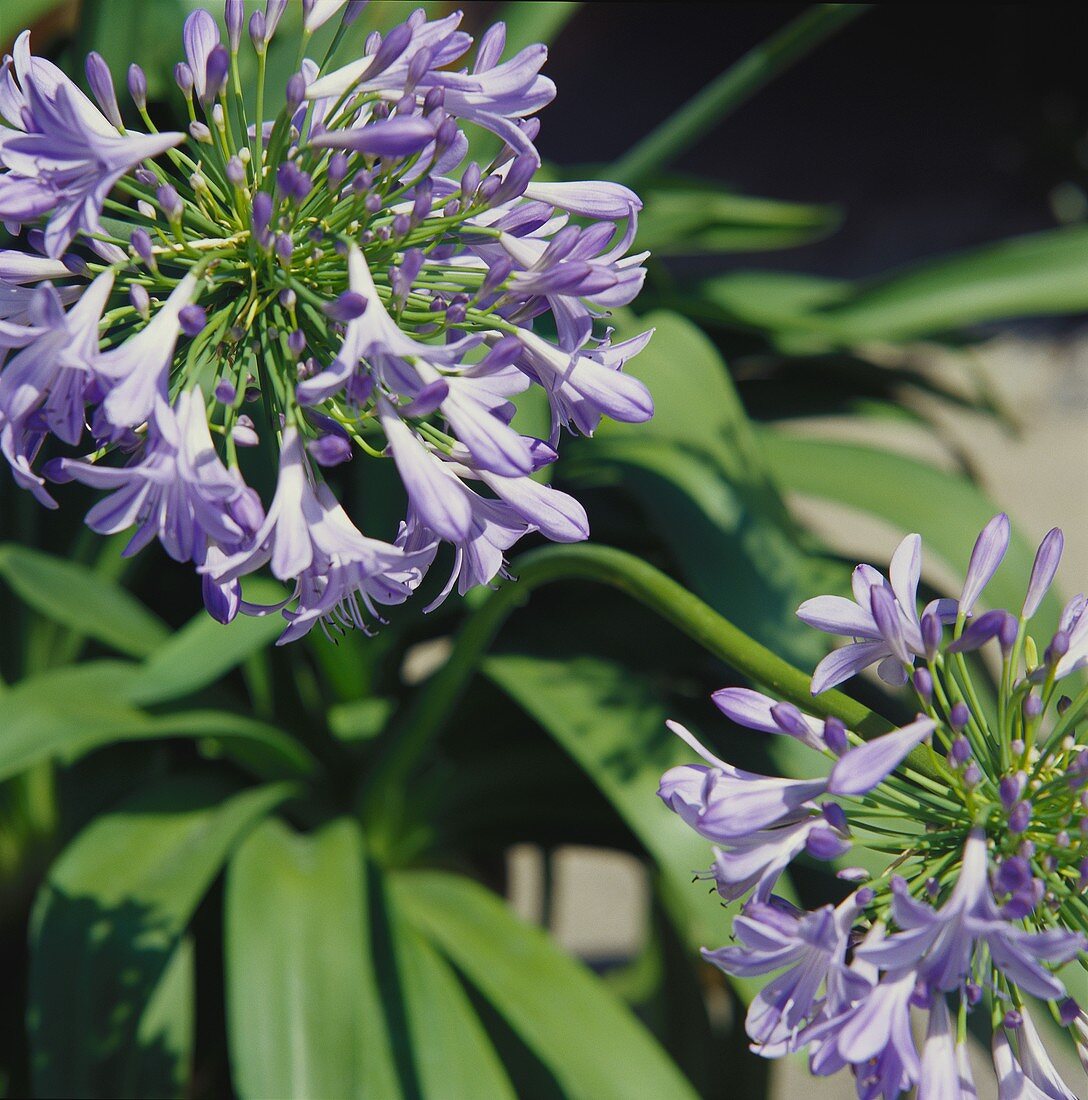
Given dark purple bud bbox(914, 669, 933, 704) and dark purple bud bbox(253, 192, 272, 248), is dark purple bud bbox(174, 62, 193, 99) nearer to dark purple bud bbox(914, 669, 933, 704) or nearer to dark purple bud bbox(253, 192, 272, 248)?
dark purple bud bbox(253, 192, 272, 248)

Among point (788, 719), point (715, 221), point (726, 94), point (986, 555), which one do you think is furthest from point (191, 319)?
point (715, 221)

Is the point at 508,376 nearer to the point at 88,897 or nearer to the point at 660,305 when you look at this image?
the point at 88,897

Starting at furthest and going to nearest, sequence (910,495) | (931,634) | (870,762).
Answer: (910,495) < (931,634) < (870,762)

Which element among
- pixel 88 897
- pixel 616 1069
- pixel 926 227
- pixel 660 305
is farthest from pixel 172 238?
pixel 926 227

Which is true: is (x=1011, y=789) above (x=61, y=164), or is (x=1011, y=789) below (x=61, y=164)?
below

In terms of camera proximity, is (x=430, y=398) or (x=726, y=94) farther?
(x=726, y=94)

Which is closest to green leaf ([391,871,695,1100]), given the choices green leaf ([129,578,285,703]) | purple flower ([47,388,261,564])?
green leaf ([129,578,285,703])

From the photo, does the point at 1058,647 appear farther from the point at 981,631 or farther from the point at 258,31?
the point at 258,31
